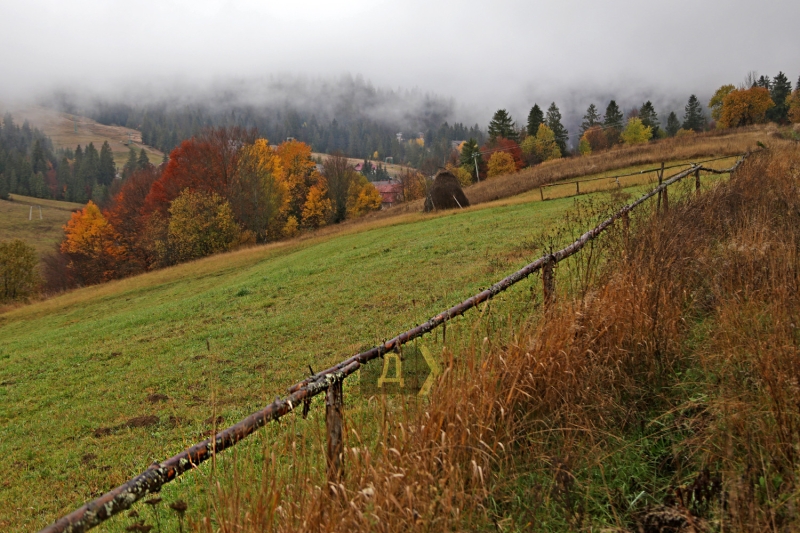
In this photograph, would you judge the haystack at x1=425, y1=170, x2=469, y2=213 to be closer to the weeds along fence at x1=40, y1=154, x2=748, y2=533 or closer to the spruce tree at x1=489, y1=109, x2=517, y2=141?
the weeds along fence at x1=40, y1=154, x2=748, y2=533

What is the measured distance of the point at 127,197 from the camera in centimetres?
6756

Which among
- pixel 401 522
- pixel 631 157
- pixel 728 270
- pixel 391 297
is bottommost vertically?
pixel 391 297

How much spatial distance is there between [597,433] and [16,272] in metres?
65.4

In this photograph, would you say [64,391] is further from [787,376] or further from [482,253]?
[787,376]

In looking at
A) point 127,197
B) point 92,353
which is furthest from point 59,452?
point 127,197

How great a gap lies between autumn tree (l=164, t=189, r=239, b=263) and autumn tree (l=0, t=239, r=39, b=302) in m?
20.2

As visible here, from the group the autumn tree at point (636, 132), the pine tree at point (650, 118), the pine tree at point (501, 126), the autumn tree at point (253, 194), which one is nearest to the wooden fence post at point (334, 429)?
the autumn tree at point (253, 194)

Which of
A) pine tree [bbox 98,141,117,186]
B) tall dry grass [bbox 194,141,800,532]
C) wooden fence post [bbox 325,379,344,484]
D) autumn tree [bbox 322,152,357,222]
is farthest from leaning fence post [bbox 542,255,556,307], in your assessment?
pine tree [bbox 98,141,117,186]

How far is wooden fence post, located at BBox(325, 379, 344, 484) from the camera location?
2.66 m

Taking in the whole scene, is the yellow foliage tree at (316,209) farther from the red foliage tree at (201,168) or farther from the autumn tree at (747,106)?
the autumn tree at (747,106)

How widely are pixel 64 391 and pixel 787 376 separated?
1341 centimetres

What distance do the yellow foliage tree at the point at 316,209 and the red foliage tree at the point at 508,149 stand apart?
35.2 meters

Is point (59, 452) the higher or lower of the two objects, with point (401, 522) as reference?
lower

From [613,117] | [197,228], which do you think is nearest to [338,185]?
[197,228]
